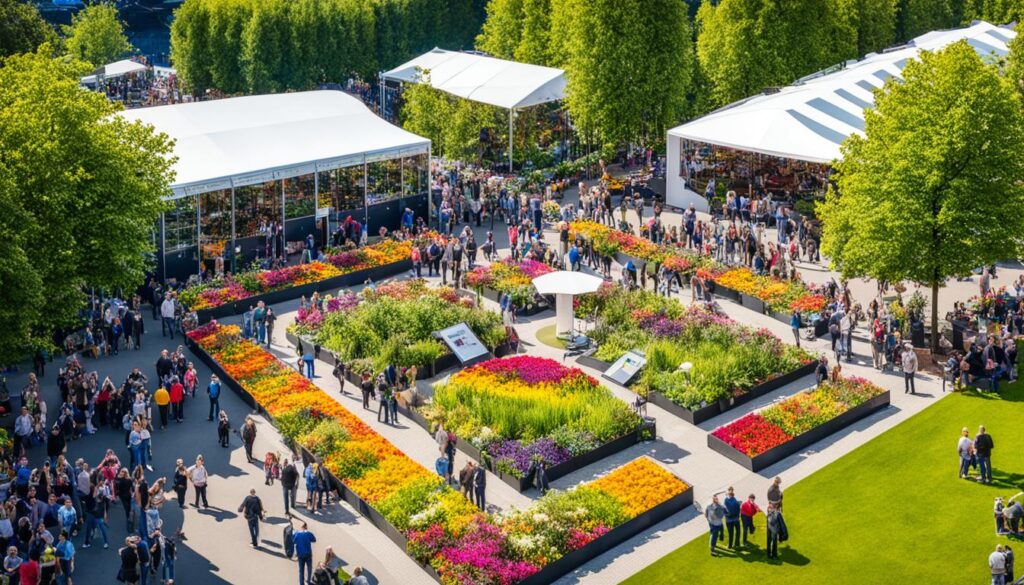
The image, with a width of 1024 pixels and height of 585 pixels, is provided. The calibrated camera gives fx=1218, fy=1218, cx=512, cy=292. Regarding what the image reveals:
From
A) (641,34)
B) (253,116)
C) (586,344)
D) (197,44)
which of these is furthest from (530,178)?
(197,44)

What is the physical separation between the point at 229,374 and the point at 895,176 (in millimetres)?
19170

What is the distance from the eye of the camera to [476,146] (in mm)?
57625

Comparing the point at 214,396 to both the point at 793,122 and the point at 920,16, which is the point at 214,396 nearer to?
the point at 793,122

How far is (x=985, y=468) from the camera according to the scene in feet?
90.2

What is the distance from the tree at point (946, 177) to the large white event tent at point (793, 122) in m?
10.6

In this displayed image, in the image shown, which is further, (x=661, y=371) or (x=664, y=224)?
(x=664, y=224)

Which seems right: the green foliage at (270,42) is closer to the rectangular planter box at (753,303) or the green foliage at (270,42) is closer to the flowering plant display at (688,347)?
the flowering plant display at (688,347)

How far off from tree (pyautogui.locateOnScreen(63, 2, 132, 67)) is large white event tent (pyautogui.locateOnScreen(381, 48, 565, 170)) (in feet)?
107

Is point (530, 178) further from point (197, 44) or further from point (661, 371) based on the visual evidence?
point (197, 44)

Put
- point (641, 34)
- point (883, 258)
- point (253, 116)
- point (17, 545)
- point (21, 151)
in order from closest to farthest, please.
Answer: point (17, 545) → point (21, 151) → point (883, 258) → point (253, 116) → point (641, 34)

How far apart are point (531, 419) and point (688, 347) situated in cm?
658

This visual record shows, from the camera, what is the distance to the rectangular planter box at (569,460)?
27925 mm

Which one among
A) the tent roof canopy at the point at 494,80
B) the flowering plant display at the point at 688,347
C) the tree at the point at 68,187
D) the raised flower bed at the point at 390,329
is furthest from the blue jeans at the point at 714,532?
the tent roof canopy at the point at 494,80

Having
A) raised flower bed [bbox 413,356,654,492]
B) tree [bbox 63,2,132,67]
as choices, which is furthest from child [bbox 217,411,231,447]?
tree [bbox 63,2,132,67]
